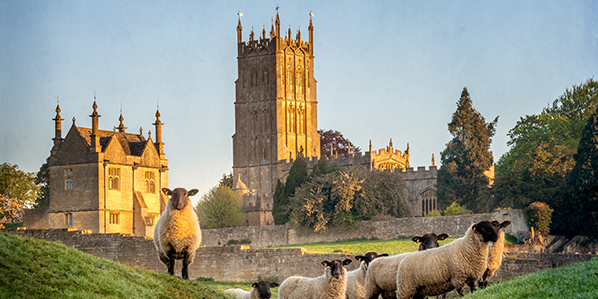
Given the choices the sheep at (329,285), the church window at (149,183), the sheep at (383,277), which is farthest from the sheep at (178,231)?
the church window at (149,183)

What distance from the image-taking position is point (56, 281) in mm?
14578

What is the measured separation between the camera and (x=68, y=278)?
49.6 feet

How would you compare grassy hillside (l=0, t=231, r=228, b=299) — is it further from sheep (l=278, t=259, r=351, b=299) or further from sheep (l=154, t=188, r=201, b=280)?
sheep (l=278, t=259, r=351, b=299)

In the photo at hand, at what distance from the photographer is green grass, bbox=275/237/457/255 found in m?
47.4

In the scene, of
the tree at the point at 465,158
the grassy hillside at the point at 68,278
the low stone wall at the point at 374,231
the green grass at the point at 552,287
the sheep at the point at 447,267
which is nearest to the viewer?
the grassy hillside at the point at 68,278

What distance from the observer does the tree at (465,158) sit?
63.1 meters

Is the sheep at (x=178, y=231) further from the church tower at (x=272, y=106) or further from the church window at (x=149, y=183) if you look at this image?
the church tower at (x=272, y=106)

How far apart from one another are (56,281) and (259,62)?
90.6 m

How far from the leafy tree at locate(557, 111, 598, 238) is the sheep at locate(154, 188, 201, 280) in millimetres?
33519

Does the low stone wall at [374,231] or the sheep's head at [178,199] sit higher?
the sheep's head at [178,199]

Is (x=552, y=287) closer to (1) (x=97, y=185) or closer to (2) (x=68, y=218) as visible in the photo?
(1) (x=97, y=185)

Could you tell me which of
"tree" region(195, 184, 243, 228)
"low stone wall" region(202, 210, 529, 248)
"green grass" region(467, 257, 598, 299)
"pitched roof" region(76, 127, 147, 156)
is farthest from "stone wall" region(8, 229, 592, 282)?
"tree" region(195, 184, 243, 228)

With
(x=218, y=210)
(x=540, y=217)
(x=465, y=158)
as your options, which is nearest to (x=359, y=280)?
(x=540, y=217)

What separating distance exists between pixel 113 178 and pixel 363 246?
1787 centimetres
